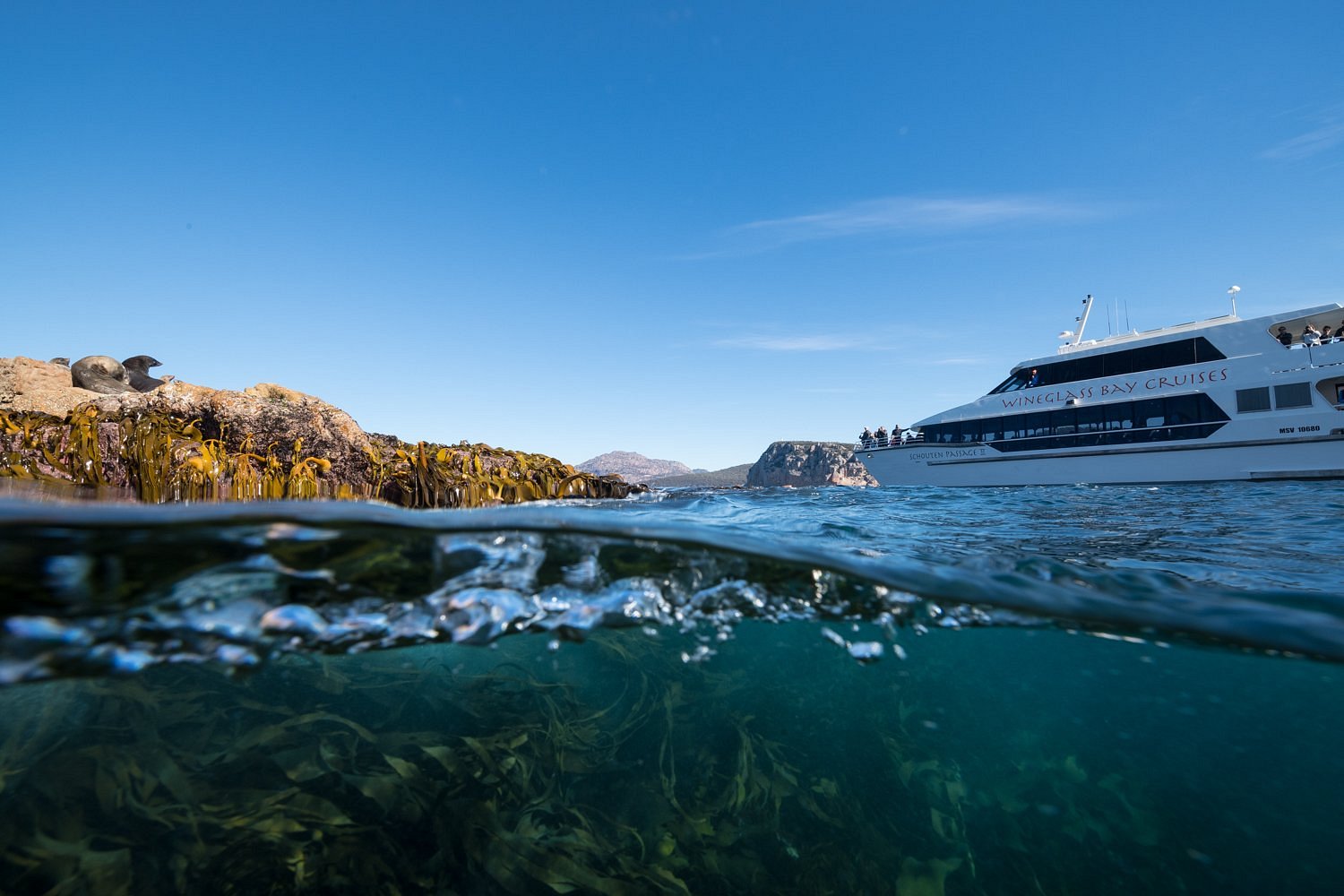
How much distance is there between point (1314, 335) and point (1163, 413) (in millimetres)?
5271

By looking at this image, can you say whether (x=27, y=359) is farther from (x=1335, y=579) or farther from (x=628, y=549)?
(x=1335, y=579)

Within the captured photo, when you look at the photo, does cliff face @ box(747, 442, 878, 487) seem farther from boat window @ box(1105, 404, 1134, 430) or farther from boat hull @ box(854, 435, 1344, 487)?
boat window @ box(1105, 404, 1134, 430)

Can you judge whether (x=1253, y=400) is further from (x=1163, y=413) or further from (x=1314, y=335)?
(x=1314, y=335)

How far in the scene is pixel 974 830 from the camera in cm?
494

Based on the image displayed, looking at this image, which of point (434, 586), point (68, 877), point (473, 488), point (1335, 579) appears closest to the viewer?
point (68, 877)

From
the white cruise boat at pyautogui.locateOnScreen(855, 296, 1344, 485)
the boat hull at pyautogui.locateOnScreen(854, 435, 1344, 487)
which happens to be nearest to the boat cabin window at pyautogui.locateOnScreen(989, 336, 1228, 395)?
the white cruise boat at pyautogui.locateOnScreen(855, 296, 1344, 485)

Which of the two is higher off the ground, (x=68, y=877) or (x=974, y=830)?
(x=68, y=877)

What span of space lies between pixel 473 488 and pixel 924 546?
6201 mm

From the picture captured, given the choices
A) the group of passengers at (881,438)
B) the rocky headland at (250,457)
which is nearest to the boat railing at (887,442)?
the group of passengers at (881,438)

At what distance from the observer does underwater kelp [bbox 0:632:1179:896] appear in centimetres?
342

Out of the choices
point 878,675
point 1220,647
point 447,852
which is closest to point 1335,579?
point 1220,647

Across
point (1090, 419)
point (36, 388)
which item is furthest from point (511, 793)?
point (1090, 419)

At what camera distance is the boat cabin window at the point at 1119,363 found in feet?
79.9

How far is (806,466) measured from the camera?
78.5 metres
